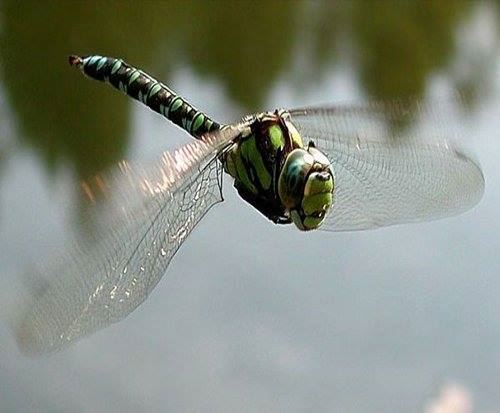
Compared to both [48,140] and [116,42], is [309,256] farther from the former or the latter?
[116,42]

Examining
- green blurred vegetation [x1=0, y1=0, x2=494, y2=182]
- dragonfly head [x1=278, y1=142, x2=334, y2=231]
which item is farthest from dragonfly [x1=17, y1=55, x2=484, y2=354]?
green blurred vegetation [x1=0, y1=0, x2=494, y2=182]

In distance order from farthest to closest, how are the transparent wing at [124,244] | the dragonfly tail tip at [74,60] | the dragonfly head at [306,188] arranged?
the dragonfly tail tip at [74,60], the dragonfly head at [306,188], the transparent wing at [124,244]

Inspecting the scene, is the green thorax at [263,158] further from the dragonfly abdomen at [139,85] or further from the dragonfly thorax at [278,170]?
the dragonfly abdomen at [139,85]

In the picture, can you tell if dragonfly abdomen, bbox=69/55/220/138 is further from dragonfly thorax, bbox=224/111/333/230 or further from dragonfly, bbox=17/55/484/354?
dragonfly thorax, bbox=224/111/333/230

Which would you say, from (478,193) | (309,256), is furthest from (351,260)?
(478,193)

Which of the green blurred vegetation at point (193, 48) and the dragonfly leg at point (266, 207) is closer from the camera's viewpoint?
the dragonfly leg at point (266, 207)

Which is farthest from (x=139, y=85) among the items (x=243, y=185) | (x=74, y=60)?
(x=243, y=185)

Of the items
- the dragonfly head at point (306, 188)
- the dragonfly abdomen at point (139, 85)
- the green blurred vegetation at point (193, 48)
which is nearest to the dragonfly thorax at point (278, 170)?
the dragonfly head at point (306, 188)
